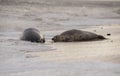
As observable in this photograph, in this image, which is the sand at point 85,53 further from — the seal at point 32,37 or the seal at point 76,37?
the seal at point 76,37

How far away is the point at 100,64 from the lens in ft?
27.0

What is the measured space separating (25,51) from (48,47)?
110 cm

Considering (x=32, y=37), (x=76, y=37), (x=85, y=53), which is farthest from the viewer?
(x=76, y=37)

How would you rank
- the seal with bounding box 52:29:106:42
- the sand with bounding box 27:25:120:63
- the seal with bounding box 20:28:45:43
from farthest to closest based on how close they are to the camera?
the seal with bounding box 52:29:106:42 < the seal with bounding box 20:28:45:43 < the sand with bounding box 27:25:120:63

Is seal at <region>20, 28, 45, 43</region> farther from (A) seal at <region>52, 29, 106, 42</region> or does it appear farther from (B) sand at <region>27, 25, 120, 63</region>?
(B) sand at <region>27, 25, 120, 63</region>

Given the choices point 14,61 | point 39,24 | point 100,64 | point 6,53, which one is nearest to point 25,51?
point 6,53

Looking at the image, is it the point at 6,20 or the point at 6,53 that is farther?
the point at 6,20

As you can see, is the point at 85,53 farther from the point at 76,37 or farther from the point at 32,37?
the point at 76,37

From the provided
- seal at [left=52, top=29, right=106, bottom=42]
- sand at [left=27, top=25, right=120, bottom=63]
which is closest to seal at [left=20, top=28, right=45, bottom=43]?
seal at [left=52, top=29, right=106, bottom=42]

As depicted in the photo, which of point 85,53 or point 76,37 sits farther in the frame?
point 76,37

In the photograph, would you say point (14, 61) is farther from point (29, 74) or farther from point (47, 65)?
point (29, 74)

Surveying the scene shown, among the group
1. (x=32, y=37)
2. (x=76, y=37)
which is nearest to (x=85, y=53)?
(x=32, y=37)

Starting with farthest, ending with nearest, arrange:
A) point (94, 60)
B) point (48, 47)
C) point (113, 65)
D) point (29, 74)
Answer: point (48, 47) → point (94, 60) → point (113, 65) → point (29, 74)

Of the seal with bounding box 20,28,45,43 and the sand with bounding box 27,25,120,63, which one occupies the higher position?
the seal with bounding box 20,28,45,43
